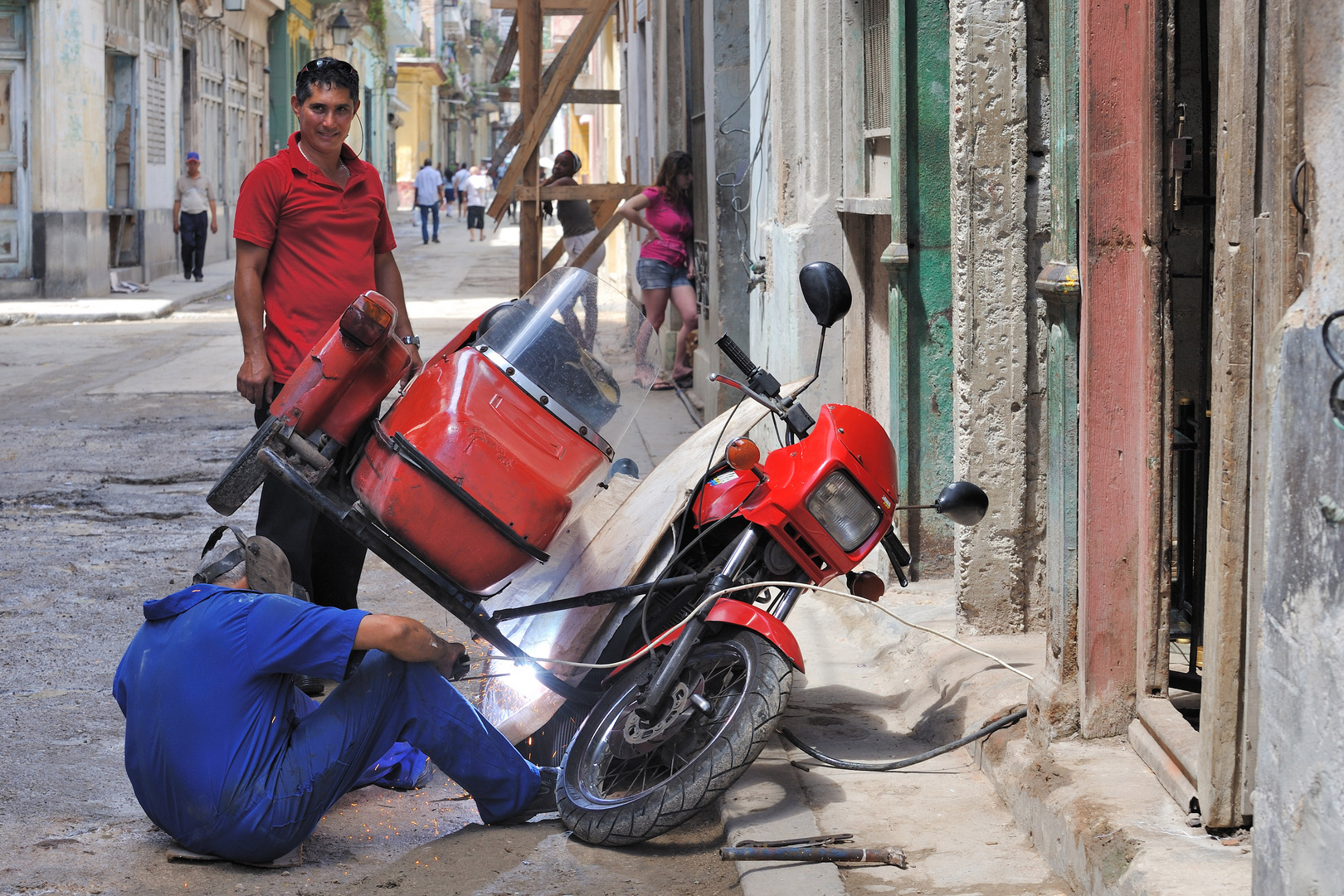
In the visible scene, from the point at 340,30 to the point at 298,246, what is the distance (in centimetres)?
2933

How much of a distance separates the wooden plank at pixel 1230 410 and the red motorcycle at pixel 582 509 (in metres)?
0.76

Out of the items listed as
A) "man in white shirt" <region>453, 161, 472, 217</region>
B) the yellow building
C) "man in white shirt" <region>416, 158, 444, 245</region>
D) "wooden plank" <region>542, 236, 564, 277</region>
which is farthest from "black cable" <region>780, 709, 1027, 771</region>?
the yellow building

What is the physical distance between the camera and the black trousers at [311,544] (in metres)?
4.49

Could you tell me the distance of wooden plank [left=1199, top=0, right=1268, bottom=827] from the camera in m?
2.65

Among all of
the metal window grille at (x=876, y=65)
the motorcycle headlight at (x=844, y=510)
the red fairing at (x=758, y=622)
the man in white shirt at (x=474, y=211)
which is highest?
the man in white shirt at (x=474, y=211)

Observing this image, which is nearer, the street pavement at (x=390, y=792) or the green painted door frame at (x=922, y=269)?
the street pavement at (x=390, y=792)

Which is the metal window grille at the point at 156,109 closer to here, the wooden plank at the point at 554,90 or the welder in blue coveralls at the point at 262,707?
the wooden plank at the point at 554,90

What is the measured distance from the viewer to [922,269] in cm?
521

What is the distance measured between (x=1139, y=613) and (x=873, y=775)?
33.6 inches

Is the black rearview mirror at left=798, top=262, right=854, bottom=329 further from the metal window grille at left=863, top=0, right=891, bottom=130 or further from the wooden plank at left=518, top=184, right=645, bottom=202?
the wooden plank at left=518, top=184, right=645, bottom=202

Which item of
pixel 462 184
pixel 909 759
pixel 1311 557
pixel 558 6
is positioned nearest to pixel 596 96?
pixel 558 6

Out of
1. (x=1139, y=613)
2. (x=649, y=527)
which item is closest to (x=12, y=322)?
(x=649, y=527)

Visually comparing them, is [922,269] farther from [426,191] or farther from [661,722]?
[426,191]

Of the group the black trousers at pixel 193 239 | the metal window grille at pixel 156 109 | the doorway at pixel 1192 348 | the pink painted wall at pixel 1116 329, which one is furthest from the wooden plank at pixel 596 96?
the pink painted wall at pixel 1116 329
